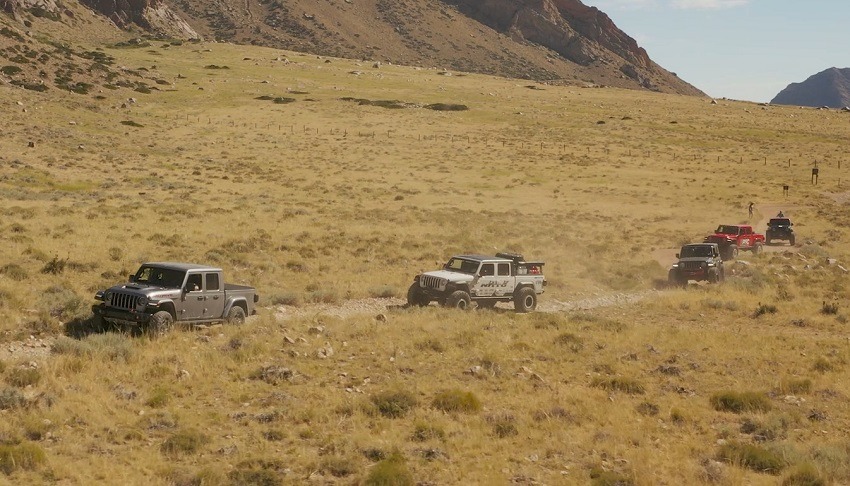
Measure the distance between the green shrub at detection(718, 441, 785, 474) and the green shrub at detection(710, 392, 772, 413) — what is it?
2.73m

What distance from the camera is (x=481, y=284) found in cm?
2642

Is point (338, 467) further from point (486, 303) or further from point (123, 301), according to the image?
point (486, 303)

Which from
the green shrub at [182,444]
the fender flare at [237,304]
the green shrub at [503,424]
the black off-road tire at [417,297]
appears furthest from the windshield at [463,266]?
the green shrub at [182,444]

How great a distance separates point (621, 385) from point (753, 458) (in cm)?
447

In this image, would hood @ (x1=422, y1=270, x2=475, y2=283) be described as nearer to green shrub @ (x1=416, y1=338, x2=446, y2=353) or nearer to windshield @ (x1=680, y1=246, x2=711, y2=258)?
green shrub @ (x1=416, y1=338, x2=446, y2=353)

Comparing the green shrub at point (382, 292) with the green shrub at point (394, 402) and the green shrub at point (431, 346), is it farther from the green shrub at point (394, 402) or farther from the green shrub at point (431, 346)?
the green shrub at point (394, 402)

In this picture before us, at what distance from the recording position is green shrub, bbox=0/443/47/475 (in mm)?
11180

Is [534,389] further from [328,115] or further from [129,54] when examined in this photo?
[129,54]

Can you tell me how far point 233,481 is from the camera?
1129 centimetres

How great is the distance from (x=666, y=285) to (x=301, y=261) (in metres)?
16.0

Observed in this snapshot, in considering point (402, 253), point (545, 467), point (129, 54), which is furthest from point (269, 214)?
point (129, 54)

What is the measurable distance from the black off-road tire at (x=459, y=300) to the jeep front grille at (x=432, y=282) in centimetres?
49

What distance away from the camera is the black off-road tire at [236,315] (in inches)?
833

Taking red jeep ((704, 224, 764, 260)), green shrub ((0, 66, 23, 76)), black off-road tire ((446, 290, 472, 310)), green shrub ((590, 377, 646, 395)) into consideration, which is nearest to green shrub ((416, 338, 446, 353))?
green shrub ((590, 377, 646, 395))
